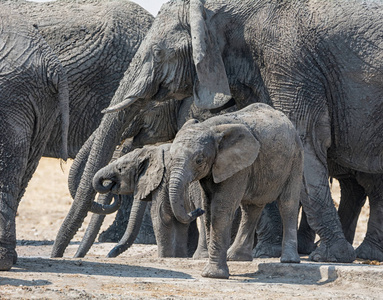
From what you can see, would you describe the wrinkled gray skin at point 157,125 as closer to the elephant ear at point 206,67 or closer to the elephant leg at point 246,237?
the elephant ear at point 206,67

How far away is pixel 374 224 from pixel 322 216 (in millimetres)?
1298

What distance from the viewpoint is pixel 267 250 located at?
9.52 m

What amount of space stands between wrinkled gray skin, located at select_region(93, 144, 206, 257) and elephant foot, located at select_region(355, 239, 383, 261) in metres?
1.70

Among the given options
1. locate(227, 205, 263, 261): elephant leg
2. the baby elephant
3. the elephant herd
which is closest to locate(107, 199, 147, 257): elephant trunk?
the elephant herd

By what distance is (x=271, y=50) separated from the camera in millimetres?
8930

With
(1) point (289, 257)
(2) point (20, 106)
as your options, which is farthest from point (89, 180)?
(1) point (289, 257)

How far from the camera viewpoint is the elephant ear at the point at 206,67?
8945 mm

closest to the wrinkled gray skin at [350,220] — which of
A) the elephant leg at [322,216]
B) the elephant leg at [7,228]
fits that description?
the elephant leg at [322,216]

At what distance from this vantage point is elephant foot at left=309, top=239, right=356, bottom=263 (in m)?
8.59

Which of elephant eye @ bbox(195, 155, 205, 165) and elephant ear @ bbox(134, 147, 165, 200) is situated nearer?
elephant eye @ bbox(195, 155, 205, 165)

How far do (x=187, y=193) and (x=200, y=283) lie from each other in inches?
88.2

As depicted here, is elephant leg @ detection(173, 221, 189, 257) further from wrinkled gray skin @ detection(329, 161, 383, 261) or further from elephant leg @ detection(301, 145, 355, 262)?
wrinkled gray skin @ detection(329, 161, 383, 261)

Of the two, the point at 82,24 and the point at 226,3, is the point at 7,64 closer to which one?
the point at 226,3

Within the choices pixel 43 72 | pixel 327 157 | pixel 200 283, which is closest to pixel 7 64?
pixel 43 72
